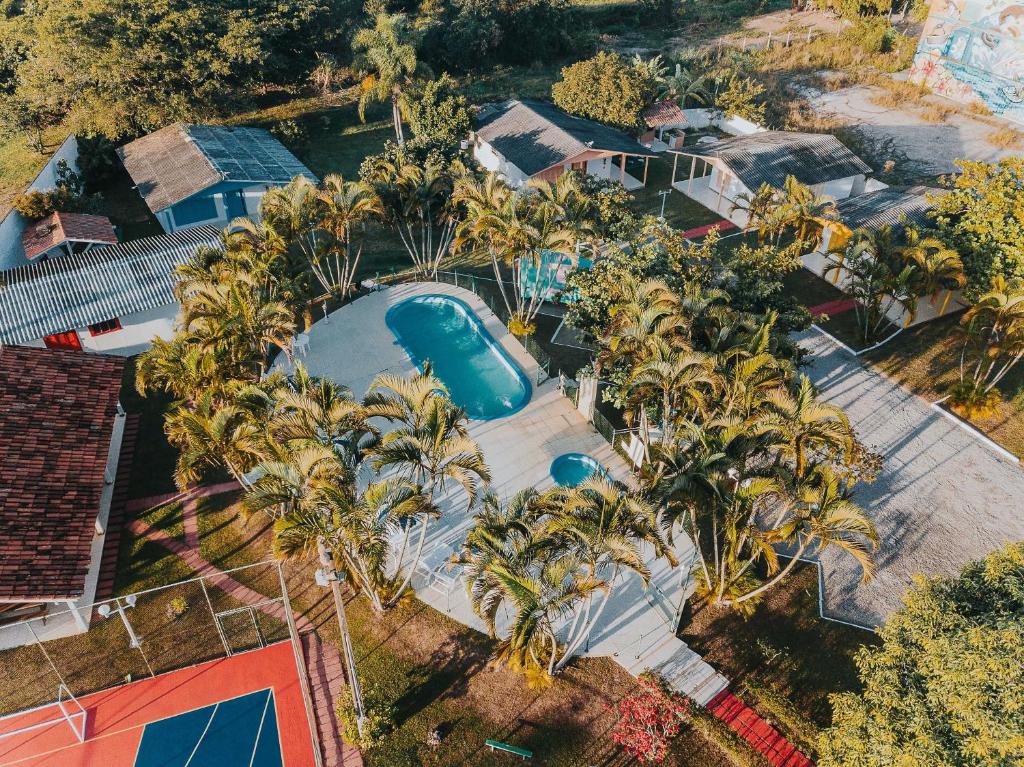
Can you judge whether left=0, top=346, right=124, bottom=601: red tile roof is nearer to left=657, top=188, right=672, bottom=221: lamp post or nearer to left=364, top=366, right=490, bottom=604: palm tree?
left=364, top=366, right=490, bottom=604: palm tree

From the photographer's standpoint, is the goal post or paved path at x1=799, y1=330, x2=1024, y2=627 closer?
the goal post

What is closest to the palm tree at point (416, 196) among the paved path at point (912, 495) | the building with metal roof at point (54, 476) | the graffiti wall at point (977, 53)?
the building with metal roof at point (54, 476)

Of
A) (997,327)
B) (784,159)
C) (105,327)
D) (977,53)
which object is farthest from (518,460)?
(977,53)

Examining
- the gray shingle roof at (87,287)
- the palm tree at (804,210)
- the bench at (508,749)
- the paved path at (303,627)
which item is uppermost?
the palm tree at (804,210)

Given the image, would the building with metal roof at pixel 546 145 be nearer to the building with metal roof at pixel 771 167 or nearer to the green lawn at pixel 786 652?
the building with metal roof at pixel 771 167

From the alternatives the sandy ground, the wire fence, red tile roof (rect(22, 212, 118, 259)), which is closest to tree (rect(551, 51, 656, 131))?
the sandy ground

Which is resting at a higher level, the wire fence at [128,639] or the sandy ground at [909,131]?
the sandy ground at [909,131]

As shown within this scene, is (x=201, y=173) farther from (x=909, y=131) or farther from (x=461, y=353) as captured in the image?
(x=909, y=131)
